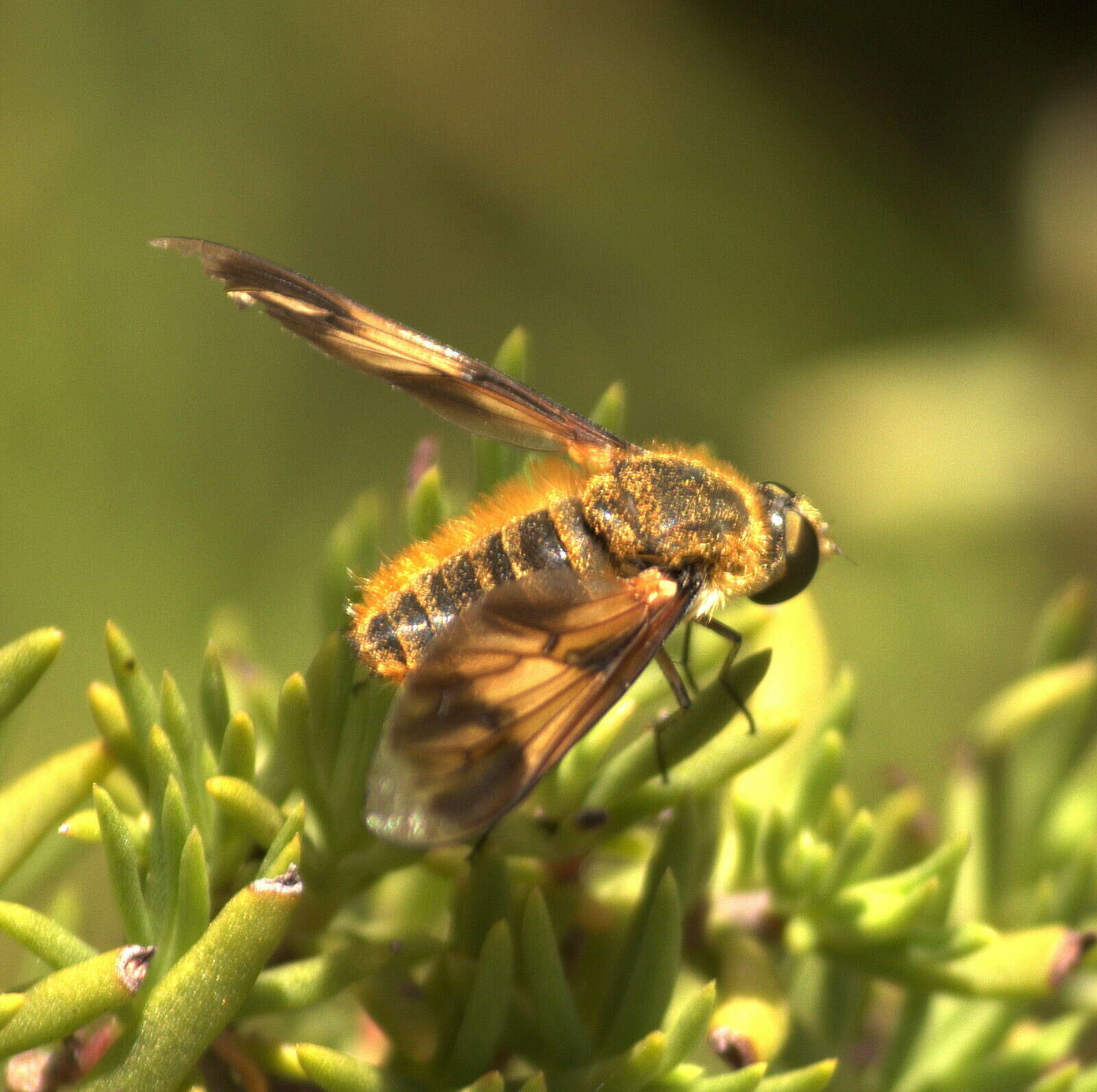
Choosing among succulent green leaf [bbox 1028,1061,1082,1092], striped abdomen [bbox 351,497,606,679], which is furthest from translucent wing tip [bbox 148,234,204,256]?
succulent green leaf [bbox 1028,1061,1082,1092]

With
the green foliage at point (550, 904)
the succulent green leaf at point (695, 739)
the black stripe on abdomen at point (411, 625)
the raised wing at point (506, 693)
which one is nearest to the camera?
the green foliage at point (550, 904)

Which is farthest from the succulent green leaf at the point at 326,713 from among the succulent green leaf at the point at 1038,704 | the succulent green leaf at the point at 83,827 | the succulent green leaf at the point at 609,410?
the succulent green leaf at the point at 1038,704

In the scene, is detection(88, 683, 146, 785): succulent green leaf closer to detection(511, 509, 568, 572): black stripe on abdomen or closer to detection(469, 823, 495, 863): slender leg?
detection(469, 823, 495, 863): slender leg

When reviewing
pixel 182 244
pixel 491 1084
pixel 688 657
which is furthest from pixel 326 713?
pixel 182 244

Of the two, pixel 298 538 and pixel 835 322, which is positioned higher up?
pixel 835 322

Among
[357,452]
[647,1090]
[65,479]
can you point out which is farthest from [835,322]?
[647,1090]

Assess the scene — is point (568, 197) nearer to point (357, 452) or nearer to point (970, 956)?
point (357, 452)

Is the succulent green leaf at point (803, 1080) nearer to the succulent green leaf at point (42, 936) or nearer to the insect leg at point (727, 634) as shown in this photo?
the insect leg at point (727, 634)

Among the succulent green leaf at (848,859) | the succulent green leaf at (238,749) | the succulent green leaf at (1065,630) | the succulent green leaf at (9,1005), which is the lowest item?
the succulent green leaf at (9,1005)
